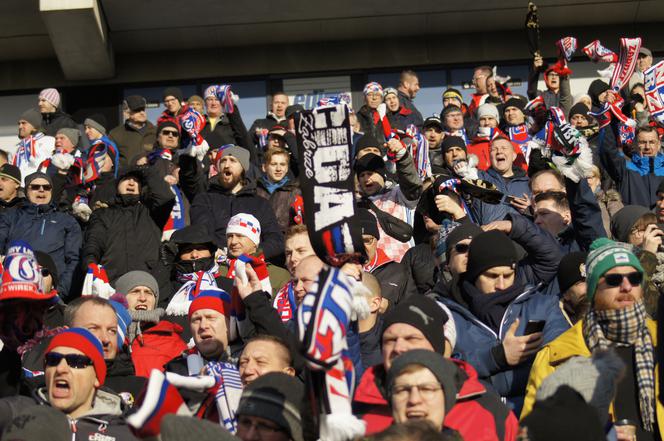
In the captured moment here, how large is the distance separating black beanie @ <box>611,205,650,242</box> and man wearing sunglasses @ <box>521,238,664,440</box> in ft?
6.92

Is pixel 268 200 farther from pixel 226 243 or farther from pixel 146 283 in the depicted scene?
pixel 146 283

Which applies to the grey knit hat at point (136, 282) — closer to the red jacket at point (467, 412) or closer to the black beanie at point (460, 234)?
the black beanie at point (460, 234)

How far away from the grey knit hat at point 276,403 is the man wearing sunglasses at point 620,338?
987mm

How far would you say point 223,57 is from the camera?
1908cm

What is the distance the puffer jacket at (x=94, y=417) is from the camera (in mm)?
5477

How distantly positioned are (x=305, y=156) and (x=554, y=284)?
2.73m

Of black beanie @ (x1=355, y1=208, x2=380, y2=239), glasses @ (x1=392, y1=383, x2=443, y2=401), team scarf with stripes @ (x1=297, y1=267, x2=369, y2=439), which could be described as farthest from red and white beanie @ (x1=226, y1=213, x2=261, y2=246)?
team scarf with stripes @ (x1=297, y1=267, x2=369, y2=439)

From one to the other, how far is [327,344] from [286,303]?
292 cm

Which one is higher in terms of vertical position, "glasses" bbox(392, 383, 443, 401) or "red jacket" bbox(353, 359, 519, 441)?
"glasses" bbox(392, 383, 443, 401)

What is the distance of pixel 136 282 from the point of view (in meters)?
8.17

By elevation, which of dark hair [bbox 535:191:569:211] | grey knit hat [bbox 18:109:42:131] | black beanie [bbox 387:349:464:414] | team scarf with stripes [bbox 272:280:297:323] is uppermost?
grey knit hat [bbox 18:109:42:131]

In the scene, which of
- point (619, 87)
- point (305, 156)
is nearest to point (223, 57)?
point (619, 87)

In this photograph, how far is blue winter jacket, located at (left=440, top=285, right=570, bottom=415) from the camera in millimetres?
5715

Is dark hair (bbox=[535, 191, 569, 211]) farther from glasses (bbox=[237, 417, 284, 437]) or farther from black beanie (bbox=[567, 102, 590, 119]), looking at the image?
black beanie (bbox=[567, 102, 590, 119])
